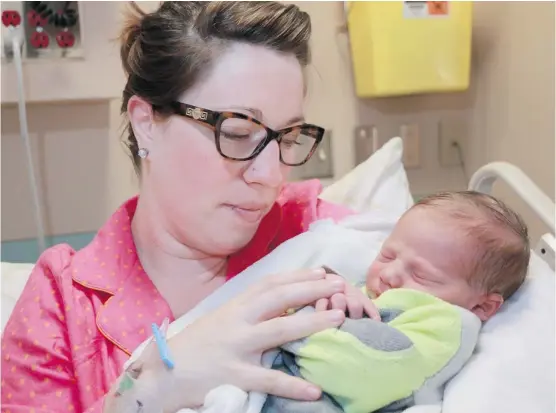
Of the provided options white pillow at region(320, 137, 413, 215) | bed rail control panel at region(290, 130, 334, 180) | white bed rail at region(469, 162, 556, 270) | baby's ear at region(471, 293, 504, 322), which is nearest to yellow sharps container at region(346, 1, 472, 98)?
bed rail control panel at region(290, 130, 334, 180)

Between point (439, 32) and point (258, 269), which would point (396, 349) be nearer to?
point (258, 269)

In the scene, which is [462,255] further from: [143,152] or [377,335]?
[143,152]

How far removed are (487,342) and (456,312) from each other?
0.34ft

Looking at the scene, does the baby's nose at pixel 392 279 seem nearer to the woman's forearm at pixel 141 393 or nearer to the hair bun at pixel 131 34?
the woman's forearm at pixel 141 393

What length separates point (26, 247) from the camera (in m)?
2.19

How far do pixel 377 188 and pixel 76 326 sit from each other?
2.91ft

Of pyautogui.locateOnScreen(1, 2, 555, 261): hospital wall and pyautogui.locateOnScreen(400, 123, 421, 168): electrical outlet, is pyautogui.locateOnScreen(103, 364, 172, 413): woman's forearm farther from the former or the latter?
pyautogui.locateOnScreen(400, 123, 421, 168): electrical outlet

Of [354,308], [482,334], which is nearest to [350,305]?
[354,308]

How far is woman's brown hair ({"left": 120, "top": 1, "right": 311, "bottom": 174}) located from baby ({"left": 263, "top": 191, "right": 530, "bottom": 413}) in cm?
42

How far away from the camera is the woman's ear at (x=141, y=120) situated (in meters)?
1.27

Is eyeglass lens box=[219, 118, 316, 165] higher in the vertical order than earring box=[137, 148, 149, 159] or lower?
higher

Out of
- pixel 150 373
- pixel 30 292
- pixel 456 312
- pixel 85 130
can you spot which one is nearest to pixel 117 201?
pixel 85 130

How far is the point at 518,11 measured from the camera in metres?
2.12

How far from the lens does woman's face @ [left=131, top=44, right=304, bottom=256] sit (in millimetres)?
1176
